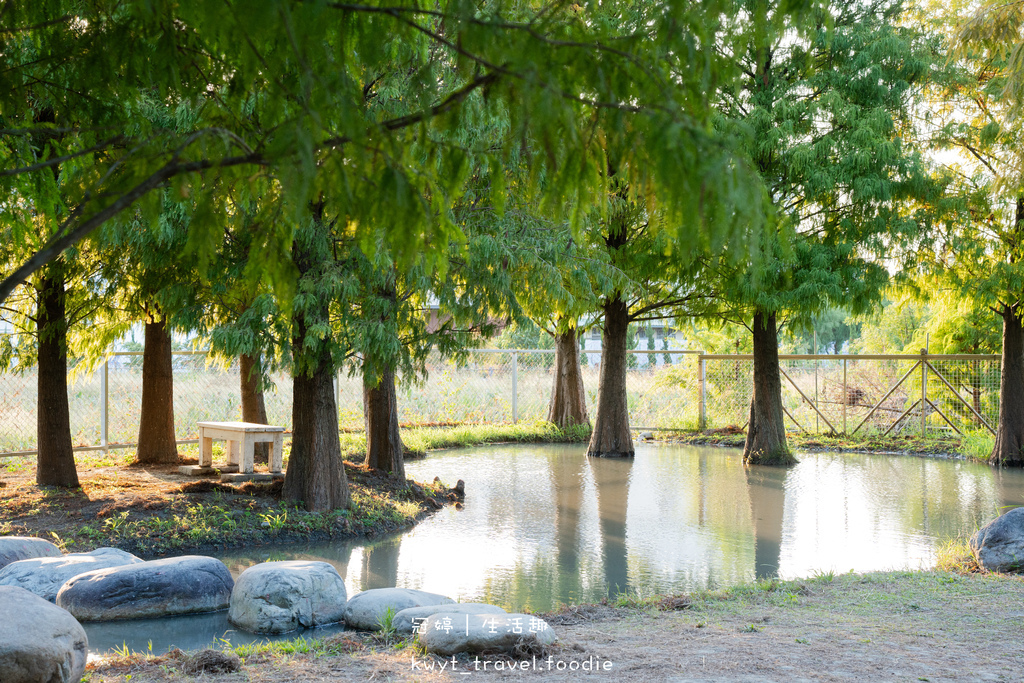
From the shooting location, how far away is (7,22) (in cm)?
333

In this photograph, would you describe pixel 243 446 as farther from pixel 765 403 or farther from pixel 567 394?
pixel 567 394

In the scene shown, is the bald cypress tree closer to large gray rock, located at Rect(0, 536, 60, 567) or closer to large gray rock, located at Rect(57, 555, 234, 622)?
large gray rock, located at Rect(57, 555, 234, 622)

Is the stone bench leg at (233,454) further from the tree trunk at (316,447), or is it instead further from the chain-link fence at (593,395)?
the chain-link fence at (593,395)

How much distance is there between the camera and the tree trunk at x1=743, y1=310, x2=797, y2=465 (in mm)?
13484

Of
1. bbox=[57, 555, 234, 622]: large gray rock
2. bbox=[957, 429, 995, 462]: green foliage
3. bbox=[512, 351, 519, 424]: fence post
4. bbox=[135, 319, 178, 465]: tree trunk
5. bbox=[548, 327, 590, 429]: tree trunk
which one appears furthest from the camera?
bbox=[512, 351, 519, 424]: fence post

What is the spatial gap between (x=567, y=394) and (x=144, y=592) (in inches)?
475

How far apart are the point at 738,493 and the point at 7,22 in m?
9.42

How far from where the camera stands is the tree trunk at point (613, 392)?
1442 cm

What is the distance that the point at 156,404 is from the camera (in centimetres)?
1107

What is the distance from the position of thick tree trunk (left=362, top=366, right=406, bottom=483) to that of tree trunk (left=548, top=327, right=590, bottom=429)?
6.83 metres

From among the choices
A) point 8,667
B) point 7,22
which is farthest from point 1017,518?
point 7,22

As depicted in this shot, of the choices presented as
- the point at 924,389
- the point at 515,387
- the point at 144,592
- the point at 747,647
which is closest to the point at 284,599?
the point at 144,592

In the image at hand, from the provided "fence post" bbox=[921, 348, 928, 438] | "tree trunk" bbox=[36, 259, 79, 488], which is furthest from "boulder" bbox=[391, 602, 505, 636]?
"fence post" bbox=[921, 348, 928, 438]

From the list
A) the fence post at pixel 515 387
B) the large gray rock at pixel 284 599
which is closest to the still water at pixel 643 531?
the large gray rock at pixel 284 599
